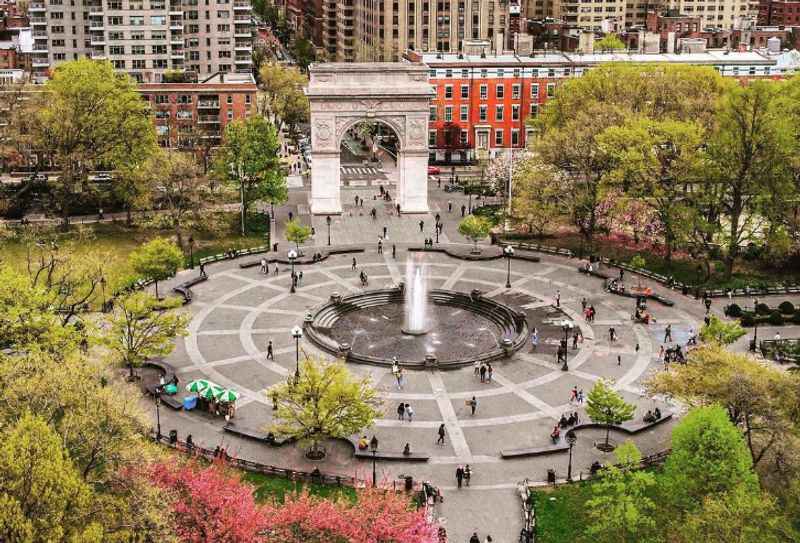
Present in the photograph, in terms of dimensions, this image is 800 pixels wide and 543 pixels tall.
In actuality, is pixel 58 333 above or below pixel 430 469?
above

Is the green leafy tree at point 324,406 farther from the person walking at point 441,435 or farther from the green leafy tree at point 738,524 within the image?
the green leafy tree at point 738,524

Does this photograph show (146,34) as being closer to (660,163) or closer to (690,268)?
(660,163)

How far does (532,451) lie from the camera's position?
53969 mm

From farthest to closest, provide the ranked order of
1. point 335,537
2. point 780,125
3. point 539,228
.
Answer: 1. point 539,228
2. point 780,125
3. point 335,537

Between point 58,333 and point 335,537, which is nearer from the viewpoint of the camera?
point 335,537

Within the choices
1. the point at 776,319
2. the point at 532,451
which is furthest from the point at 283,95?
the point at 532,451

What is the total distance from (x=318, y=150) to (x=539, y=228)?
26.0 metres

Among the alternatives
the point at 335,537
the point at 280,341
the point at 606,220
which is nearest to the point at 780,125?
the point at 606,220

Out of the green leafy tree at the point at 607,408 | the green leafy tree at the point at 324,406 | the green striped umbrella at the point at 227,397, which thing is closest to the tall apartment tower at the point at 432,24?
the green striped umbrella at the point at 227,397

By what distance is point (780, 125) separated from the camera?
79625 millimetres

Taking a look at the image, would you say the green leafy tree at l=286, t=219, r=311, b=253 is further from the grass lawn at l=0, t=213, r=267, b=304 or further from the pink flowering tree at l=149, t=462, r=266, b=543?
the pink flowering tree at l=149, t=462, r=266, b=543

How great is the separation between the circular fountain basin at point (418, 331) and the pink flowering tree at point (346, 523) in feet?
84.6

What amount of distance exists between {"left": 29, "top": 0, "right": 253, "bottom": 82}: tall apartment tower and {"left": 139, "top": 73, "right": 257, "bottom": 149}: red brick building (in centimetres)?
583

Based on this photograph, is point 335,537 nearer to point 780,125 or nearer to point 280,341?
point 280,341
